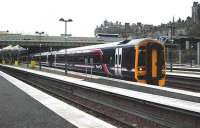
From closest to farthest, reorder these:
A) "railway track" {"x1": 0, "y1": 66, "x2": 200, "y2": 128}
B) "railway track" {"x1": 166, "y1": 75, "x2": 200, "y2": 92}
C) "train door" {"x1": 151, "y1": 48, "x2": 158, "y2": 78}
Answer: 1. "railway track" {"x1": 0, "y1": 66, "x2": 200, "y2": 128}
2. "railway track" {"x1": 166, "y1": 75, "x2": 200, "y2": 92}
3. "train door" {"x1": 151, "y1": 48, "x2": 158, "y2": 78}

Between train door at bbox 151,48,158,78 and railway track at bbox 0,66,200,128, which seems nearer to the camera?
railway track at bbox 0,66,200,128

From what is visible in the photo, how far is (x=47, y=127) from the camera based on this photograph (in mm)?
10922

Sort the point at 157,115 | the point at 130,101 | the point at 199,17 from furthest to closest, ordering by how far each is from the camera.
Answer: the point at 199,17 < the point at 130,101 < the point at 157,115

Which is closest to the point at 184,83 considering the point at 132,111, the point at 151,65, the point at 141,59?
the point at 151,65

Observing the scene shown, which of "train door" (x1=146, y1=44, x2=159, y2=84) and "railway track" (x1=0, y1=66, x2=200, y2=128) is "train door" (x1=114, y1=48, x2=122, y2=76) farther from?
"railway track" (x1=0, y1=66, x2=200, y2=128)

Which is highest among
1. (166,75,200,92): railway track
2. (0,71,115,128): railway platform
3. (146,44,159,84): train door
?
(146,44,159,84): train door

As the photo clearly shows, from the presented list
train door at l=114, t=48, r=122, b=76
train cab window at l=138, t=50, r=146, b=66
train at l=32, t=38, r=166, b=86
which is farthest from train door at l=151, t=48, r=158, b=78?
train door at l=114, t=48, r=122, b=76

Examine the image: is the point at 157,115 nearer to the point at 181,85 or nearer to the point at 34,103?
the point at 34,103

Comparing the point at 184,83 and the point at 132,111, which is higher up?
the point at 132,111

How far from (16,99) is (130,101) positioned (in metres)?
5.30

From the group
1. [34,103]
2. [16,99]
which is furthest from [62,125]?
[16,99]

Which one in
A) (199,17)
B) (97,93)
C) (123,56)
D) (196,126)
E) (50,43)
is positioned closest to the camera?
(196,126)

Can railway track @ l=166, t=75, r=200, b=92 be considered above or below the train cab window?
below

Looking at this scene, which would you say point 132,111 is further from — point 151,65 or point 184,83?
point 184,83
